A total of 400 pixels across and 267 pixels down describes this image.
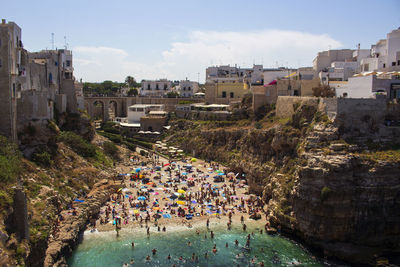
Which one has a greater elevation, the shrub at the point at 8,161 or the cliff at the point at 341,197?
the shrub at the point at 8,161

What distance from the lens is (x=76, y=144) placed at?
4088 centimetres

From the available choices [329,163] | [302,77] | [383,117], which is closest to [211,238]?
[329,163]

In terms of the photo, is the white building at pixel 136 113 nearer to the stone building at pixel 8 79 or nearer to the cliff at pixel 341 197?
the stone building at pixel 8 79

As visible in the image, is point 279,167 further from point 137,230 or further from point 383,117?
point 137,230

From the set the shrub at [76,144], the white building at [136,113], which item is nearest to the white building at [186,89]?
the white building at [136,113]

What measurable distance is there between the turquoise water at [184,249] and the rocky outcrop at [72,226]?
0.83 metres

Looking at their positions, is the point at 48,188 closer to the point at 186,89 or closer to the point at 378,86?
the point at 378,86

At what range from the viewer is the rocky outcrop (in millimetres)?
23656

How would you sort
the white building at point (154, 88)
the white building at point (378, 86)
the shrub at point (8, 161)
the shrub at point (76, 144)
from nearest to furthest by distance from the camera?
1. the shrub at point (8, 161)
2. the white building at point (378, 86)
3. the shrub at point (76, 144)
4. the white building at point (154, 88)

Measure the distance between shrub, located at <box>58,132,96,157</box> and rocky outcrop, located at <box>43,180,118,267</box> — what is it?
20.6ft

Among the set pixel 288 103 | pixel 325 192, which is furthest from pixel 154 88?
pixel 325 192

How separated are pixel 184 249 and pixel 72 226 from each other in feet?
27.1

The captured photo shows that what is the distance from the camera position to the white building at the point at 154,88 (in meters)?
83.7

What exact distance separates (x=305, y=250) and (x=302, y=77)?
101 ft
